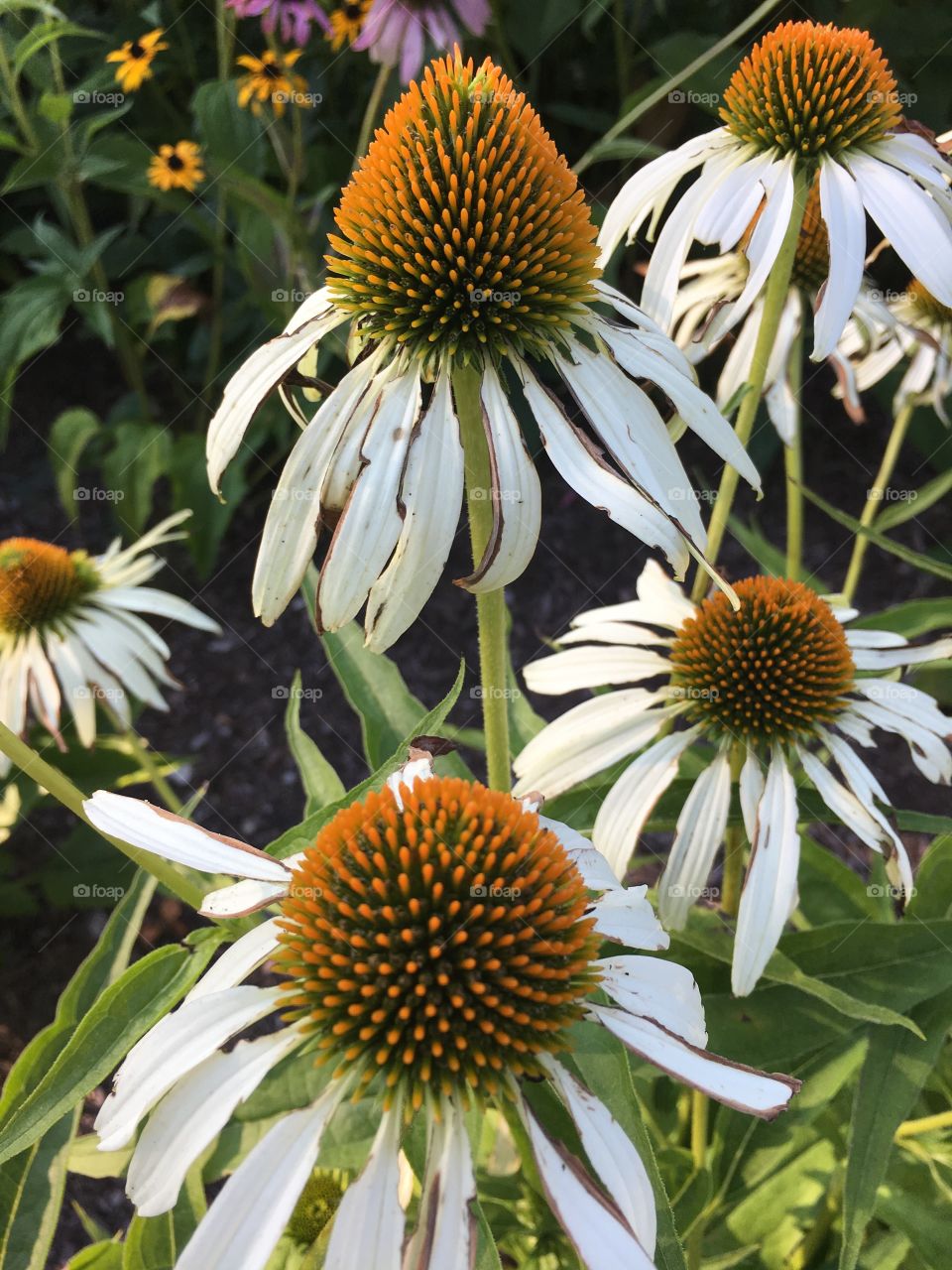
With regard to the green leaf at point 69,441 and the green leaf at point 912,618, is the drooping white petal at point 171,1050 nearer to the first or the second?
the green leaf at point 912,618

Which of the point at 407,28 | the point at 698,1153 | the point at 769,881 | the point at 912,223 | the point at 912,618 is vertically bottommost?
the point at 698,1153

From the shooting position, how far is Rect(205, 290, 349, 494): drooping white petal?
3.13 feet

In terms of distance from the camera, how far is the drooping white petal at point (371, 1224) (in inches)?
28.8

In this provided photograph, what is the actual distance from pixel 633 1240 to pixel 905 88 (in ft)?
9.79

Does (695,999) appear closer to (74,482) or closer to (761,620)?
(761,620)

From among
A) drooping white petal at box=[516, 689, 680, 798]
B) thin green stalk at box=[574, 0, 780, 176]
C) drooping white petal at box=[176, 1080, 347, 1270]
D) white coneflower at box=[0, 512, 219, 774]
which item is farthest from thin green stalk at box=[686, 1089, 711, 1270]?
thin green stalk at box=[574, 0, 780, 176]

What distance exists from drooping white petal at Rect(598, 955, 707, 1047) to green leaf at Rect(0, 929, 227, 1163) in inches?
14.3

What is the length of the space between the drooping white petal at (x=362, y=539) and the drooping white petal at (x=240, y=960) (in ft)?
→ 0.86

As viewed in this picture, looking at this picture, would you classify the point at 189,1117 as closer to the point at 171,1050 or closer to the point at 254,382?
the point at 171,1050

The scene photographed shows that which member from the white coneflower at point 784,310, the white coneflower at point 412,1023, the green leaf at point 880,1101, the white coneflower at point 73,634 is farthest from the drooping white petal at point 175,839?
the white coneflower at point 784,310

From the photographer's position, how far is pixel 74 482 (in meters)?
3.13

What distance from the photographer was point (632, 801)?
1214mm

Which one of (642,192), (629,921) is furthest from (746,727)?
(642,192)

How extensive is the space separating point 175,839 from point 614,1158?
42 centimetres
